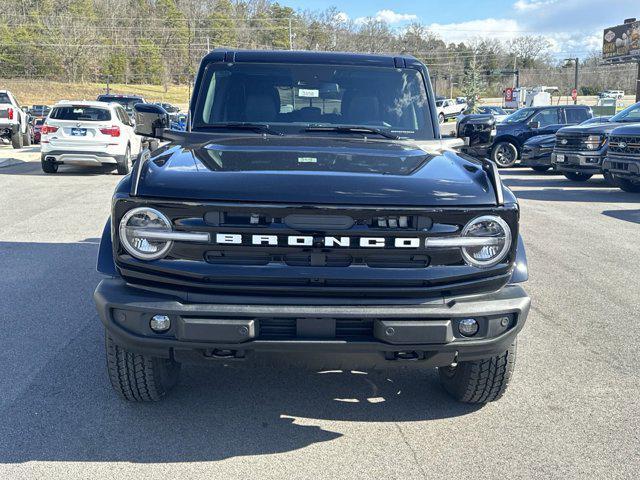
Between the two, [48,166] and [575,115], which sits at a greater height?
[575,115]

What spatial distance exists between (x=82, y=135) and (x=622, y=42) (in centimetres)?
4397

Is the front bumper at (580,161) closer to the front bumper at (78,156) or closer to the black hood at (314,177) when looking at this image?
the front bumper at (78,156)

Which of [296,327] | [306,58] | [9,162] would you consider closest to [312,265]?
[296,327]

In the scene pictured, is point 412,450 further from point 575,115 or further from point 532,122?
point 575,115

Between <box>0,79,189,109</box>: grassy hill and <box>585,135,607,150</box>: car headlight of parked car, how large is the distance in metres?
52.2

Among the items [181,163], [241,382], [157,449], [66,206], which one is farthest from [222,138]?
[66,206]

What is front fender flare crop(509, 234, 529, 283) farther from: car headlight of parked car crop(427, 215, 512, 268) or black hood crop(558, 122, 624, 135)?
black hood crop(558, 122, 624, 135)

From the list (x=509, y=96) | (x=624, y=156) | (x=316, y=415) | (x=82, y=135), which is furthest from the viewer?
(x=509, y=96)

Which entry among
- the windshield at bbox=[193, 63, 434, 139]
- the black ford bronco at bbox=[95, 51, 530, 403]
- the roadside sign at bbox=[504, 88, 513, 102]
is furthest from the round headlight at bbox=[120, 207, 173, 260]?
the roadside sign at bbox=[504, 88, 513, 102]

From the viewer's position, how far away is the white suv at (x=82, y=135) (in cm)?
1591

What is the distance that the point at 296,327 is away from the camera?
312 cm

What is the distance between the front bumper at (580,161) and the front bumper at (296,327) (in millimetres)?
13246

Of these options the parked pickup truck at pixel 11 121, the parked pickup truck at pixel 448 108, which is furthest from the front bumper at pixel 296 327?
the parked pickup truck at pixel 448 108

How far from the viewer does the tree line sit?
264ft
